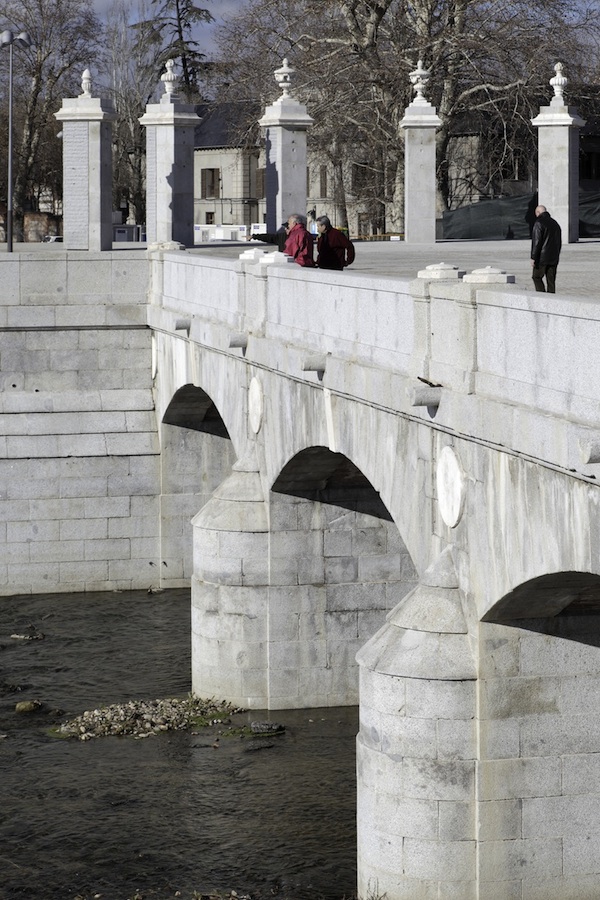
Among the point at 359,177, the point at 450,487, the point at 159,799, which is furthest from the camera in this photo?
the point at 359,177

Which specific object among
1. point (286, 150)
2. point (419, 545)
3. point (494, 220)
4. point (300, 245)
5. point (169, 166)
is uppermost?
point (286, 150)

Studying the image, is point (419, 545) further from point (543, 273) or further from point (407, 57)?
point (407, 57)

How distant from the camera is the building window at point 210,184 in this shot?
83375mm

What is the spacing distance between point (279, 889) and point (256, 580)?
5336mm

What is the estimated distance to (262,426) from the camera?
18.9 m

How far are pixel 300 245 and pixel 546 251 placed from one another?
3.90 metres

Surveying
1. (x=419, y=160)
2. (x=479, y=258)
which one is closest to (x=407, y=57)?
(x=419, y=160)

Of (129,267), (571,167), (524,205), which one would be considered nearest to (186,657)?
(129,267)

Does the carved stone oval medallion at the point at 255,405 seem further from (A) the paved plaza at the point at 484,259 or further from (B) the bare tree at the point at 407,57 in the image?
(B) the bare tree at the point at 407,57

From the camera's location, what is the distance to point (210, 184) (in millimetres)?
83750

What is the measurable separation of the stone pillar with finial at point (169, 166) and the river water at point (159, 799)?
1003 cm

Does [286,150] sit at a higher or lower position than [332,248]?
higher

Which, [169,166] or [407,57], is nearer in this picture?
[169,166]

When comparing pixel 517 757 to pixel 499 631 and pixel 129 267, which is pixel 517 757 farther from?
pixel 129 267
